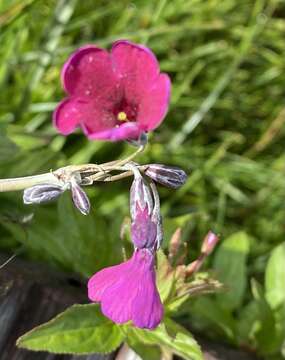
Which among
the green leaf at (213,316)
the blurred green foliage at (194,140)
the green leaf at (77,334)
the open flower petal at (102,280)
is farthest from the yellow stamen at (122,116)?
the green leaf at (213,316)

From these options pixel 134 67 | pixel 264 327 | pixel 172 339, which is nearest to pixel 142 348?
pixel 172 339

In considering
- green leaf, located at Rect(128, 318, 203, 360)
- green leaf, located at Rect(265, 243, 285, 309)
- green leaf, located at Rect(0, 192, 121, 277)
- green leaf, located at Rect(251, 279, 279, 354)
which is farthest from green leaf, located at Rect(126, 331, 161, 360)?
green leaf, located at Rect(265, 243, 285, 309)

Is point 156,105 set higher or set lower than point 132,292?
higher

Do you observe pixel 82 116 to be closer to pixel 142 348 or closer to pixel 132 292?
pixel 132 292

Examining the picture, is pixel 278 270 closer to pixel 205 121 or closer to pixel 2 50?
pixel 205 121

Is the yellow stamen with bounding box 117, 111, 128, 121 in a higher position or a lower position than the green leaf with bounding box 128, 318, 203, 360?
higher

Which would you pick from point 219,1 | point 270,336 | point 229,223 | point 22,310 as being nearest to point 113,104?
point 22,310

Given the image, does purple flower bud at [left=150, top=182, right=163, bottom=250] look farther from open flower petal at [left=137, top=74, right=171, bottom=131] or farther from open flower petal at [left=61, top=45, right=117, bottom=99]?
open flower petal at [left=61, top=45, right=117, bottom=99]
